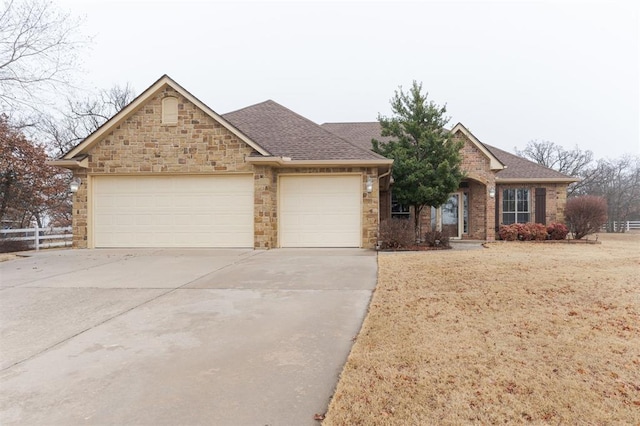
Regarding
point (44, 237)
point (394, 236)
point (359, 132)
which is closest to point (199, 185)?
point (394, 236)

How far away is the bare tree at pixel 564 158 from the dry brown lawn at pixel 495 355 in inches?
1513

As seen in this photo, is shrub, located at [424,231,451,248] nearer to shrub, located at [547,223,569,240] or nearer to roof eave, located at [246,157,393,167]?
roof eave, located at [246,157,393,167]

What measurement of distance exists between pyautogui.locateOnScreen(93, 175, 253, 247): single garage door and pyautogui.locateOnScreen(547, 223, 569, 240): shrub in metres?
12.5

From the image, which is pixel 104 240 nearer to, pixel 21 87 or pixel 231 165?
pixel 231 165

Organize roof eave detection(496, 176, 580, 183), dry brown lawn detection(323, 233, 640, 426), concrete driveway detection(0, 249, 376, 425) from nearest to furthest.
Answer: dry brown lawn detection(323, 233, 640, 426) < concrete driveway detection(0, 249, 376, 425) < roof eave detection(496, 176, 580, 183)

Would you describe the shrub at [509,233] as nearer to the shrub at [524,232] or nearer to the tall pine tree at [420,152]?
the shrub at [524,232]

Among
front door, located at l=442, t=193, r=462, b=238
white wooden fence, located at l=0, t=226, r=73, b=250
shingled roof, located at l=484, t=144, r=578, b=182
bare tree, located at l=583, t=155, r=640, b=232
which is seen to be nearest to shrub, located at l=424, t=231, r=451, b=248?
front door, located at l=442, t=193, r=462, b=238

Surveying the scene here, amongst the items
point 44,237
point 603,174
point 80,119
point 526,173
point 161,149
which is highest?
point 80,119

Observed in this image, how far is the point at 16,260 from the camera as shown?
32.4 ft

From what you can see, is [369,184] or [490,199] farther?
[490,199]

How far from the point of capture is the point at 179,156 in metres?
11.6

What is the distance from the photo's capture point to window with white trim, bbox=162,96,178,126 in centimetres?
1159

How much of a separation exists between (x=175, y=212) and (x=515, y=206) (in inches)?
585

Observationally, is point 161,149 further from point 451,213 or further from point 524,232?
point 524,232
